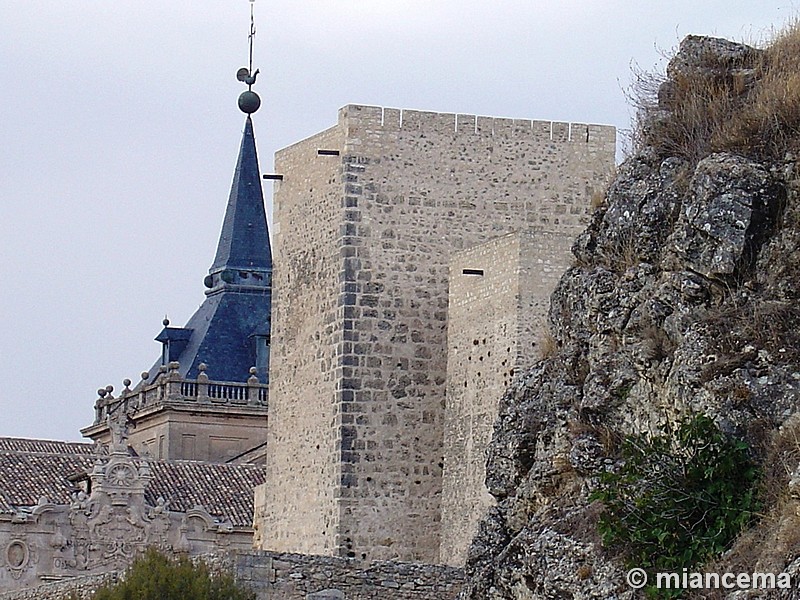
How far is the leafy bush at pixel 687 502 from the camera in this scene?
14180 mm

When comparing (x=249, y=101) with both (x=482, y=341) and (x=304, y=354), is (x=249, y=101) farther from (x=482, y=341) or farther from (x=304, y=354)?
(x=482, y=341)

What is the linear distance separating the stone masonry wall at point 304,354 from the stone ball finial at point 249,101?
29.7 metres

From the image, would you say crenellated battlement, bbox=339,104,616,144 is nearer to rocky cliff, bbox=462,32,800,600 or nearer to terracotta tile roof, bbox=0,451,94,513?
rocky cliff, bbox=462,32,800,600

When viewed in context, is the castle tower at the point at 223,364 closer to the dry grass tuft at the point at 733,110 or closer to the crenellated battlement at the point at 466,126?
the crenellated battlement at the point at 466,126

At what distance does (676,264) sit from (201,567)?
1217 centimetres

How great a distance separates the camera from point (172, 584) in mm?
26141

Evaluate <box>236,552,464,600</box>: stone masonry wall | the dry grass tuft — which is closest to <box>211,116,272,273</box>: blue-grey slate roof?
<box>236,552,464,600</box>: stone masonry wall

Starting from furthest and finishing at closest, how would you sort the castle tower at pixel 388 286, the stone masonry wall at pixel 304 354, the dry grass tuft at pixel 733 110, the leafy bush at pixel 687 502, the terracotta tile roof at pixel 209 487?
the terracotta tile roof at pixel 209 487
the stone masonry wall at pixel 304 354
the castle tower at pixel 388 286
the dry grass tuft at pixel 733 110
the leafy bush at pixel 687 502

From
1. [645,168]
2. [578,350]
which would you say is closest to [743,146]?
[645,168]

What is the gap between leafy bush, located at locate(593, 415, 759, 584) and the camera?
14180 mm

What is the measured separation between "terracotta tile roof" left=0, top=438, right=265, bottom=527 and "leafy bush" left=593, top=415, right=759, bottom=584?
94.1ft

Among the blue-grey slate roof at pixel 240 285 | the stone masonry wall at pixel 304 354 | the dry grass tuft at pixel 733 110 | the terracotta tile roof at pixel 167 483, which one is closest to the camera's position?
the dry grass tuft at pixel 733 110

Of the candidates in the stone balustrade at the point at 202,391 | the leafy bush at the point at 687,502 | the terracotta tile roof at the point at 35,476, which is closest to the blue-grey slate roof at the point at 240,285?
the stone balustrade at the point at 202,391

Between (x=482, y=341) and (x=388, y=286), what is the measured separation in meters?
1.61
